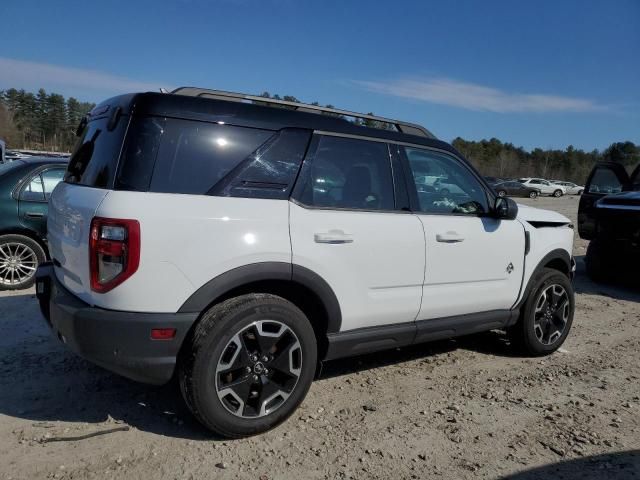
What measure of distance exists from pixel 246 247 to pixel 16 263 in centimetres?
454

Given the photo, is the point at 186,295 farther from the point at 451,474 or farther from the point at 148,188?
the point at 451,474

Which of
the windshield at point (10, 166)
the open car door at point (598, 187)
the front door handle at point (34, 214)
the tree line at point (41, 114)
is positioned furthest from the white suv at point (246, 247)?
the tree line at point (41, 114)

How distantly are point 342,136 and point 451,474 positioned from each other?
217 centimetres

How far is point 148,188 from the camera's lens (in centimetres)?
279

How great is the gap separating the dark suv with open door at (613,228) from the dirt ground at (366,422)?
318 centimetres

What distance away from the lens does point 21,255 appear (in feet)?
20.5

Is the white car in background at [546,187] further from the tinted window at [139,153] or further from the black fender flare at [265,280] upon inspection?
the tinted window at [139,153]

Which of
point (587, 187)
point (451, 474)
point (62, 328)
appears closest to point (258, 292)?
point (62, 328)

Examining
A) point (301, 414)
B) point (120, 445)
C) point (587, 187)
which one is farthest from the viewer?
point (587, 187)

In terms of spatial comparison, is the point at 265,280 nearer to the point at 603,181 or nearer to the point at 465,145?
the point at 603,181

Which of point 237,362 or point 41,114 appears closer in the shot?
point 237,362

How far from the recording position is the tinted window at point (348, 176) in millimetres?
3348

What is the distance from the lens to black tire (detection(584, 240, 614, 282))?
788 centimetres

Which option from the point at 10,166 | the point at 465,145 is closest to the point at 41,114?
the point at 465,145
